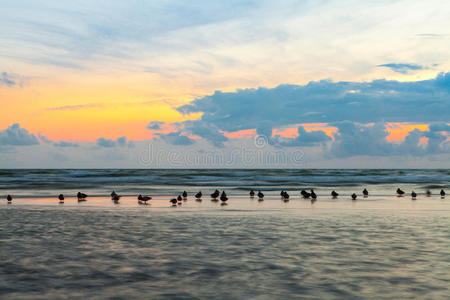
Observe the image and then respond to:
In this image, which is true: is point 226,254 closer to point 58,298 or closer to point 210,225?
point 58,298

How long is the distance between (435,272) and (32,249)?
355 inches

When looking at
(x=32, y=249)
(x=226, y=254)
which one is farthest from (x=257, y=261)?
(x=32, y=249)

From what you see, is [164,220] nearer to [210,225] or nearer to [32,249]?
[210,225]

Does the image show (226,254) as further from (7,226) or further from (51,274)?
(7,226)

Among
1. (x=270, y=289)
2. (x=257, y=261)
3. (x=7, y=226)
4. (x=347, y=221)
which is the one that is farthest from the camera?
(x=347, y=221)

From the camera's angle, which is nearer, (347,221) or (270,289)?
(270,289)

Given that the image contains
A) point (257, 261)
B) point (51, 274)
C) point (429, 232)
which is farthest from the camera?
point (429, 232)

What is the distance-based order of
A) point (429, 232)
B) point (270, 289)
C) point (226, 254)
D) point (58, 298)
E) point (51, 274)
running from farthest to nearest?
point (429, 232) < point (226, 254) < point (51, 274) < point (270, 289) < point (58, 298)

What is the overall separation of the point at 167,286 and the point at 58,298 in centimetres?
176

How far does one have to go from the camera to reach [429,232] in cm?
1376

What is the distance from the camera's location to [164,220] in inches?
682

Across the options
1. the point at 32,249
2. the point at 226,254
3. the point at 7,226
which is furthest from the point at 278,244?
the point at 7,226

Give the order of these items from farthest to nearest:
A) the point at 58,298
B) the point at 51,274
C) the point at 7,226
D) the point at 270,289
Answer: the point at 7,226 < the point at 51,274 < the point at 270,289 < the point at 58,298

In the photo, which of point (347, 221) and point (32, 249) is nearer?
point (32, 249)
